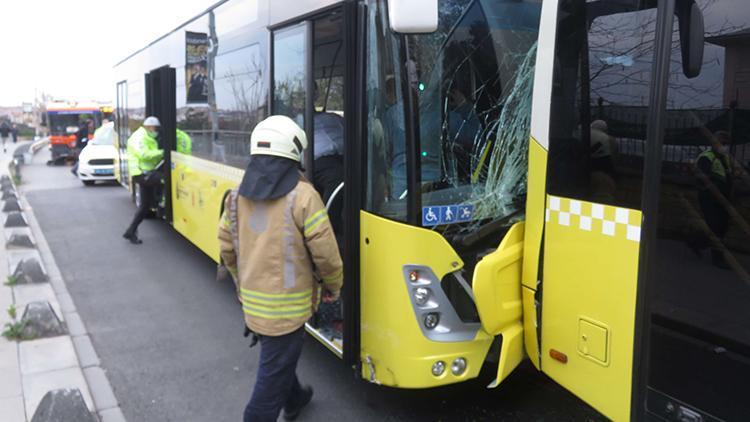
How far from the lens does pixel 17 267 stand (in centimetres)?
748

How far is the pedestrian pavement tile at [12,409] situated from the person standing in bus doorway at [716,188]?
4.15 m

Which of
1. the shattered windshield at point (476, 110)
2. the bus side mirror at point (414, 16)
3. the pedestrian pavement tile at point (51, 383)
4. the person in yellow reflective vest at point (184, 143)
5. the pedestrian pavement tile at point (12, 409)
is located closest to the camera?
the bus side mirror at point (414, 16)

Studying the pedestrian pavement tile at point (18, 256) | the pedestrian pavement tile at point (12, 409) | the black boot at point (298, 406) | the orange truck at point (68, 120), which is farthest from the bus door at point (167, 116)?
the orange truck at point (68, 120)

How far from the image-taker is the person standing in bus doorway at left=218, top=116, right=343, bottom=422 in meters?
3.33

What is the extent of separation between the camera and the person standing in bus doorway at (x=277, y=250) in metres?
3.33

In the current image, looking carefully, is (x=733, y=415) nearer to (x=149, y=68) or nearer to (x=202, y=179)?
(x=202, y=179)

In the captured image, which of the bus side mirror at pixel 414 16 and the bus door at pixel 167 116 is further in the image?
the bus door at pixel 167 116

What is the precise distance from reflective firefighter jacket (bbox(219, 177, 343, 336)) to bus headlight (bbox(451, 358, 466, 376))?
2.64 feet

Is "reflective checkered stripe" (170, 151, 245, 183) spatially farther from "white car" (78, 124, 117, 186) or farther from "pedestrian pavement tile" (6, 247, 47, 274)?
"white car" (78, 124, 117, 186)

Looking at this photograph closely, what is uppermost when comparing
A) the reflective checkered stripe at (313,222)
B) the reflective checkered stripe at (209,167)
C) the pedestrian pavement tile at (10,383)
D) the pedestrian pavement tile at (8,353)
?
the reflective checkered stripe at (209,167)

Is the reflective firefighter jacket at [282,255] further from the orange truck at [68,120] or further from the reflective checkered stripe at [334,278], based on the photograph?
the orange truck at [68,120]

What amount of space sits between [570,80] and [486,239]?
40.7 inches

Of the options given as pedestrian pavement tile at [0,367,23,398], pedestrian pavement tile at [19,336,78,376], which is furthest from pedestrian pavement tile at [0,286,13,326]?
pedestrian pavement tile at [0,367,23,398]

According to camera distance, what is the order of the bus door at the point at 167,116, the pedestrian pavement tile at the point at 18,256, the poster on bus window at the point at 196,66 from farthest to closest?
the bus door at the point at 167,116 < the pedestrian pavement tile at the point at 18,256 < the poster on bus window at the point at 196,66
